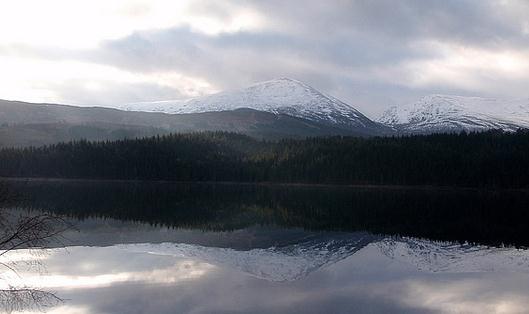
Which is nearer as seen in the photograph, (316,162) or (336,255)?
(336,255)

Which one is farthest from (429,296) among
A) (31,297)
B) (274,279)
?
(31,297)

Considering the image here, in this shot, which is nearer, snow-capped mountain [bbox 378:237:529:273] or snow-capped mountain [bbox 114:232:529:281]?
snow-capped mountain [bbox 114:232:529:281]

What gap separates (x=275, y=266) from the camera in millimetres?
34219

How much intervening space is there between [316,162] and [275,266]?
138 meters

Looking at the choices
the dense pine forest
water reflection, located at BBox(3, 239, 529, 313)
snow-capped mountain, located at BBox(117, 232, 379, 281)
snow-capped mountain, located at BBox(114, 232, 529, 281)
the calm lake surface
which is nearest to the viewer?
water reflection, located at BBox(3, 239, 529, 313)

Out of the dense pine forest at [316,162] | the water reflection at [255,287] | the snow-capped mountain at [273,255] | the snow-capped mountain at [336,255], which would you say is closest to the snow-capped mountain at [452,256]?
the snow-capped mountain at [336,255]

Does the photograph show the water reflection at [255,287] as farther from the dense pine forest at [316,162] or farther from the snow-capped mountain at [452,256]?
the dense pine forest at [316,162]

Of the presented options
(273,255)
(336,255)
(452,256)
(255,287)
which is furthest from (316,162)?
(255,287)

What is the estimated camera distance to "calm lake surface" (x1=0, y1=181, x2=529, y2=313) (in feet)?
80.1

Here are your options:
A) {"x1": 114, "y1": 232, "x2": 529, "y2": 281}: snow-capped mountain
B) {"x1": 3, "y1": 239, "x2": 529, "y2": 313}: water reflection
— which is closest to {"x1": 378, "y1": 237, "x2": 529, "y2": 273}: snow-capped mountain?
{"x1": 114, "y1": 232, "x2": 529, "y2": 281}: snow-capped mountain

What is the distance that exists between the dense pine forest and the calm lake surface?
103 metres

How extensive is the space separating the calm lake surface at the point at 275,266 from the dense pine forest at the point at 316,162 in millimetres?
103368

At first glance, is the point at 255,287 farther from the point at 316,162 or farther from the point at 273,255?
the point at 316,162

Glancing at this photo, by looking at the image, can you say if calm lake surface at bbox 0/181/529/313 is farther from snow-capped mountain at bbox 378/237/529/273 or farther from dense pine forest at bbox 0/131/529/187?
dense pine forest at bbox 0/131/529/187
